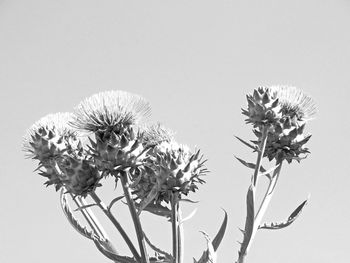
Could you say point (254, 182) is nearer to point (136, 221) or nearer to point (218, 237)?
point (218, 237)

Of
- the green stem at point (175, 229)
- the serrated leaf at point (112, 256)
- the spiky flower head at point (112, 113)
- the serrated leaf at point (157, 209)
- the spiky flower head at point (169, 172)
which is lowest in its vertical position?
the serrated leaf at point (112, 256)

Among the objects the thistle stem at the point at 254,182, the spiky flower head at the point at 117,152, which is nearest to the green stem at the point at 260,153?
the thistle stem at the point at 254,182

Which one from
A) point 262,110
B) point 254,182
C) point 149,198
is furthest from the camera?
point 262,110

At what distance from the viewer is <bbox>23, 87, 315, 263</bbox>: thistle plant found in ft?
5.00

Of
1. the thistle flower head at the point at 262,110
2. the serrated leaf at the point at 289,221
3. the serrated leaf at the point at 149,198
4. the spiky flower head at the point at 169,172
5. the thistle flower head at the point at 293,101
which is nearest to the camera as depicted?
the serrated leaf at the point at 149,198

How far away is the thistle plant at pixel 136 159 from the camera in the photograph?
1523mm

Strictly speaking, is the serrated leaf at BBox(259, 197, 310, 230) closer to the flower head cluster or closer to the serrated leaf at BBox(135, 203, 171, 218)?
the flower head cluster

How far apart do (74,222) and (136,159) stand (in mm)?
288

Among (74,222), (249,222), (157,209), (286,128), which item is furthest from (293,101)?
(74,222)

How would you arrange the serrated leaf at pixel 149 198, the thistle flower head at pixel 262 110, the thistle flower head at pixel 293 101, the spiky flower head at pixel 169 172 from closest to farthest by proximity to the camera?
the serrated leaf at pixel 149 198
the spiky flower head at pixel 169 172
the thistle flower head at pixel 262 110
the thistle flower head at pixel 293 101

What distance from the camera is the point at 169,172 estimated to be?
5.14 feet

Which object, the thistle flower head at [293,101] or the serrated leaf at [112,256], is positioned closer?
the serrated leaf at [112,256]

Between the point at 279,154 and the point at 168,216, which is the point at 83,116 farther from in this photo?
the point at 279,154

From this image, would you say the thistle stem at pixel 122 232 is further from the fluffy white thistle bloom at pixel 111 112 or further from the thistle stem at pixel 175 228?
the fluffy white thistle bloom at pixel 111 112
